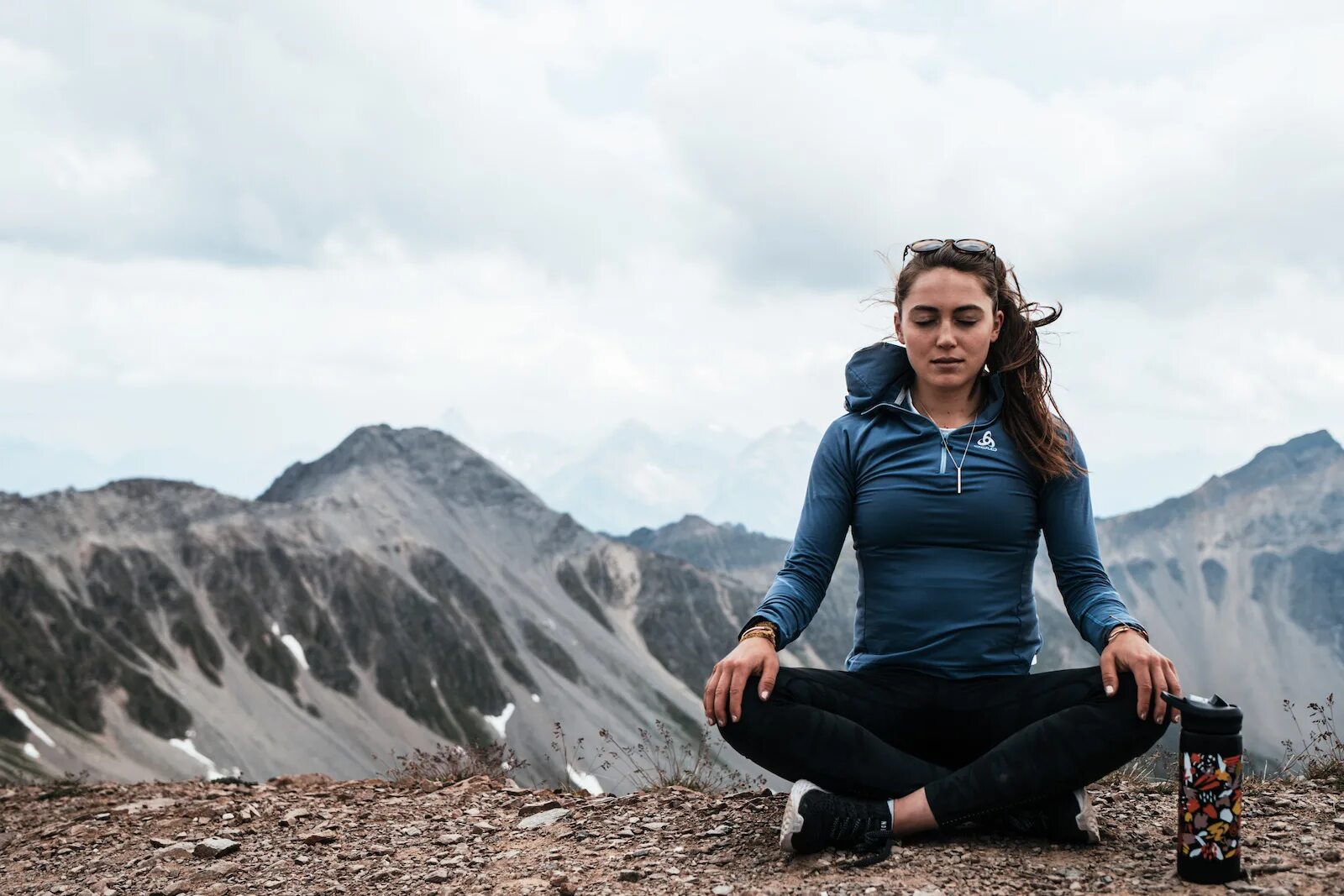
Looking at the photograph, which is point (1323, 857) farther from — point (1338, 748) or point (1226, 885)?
point (1338, 748)

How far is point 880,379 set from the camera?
19.9 feet

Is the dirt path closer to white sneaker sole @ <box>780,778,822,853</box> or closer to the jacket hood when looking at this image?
white sneaker sole @ <box>780,778,822,853</box>

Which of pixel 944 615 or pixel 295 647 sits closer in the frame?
pixel 944 615

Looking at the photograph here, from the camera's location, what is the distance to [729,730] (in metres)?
5.41

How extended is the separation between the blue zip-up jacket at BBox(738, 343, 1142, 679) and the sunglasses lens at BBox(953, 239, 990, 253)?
2.92ft

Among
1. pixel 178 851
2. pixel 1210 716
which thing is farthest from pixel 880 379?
pixel 178 851

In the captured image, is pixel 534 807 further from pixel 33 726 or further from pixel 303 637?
pixel 303 637

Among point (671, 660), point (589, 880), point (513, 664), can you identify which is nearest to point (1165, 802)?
point (589, 880)

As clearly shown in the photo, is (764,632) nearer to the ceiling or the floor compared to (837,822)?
nearer to the ceiling

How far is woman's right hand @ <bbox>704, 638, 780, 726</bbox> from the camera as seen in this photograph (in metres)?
5.22

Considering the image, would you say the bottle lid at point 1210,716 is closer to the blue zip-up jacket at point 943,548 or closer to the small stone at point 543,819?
the blue zip-up jacket at point 943,548

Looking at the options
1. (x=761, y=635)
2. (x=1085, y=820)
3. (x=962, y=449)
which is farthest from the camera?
(x=962, y=449)

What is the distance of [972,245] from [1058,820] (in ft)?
10.3

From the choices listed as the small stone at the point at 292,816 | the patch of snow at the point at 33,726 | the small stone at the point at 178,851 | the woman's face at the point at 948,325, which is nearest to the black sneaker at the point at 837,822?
the woman's face at the point at 948,325
